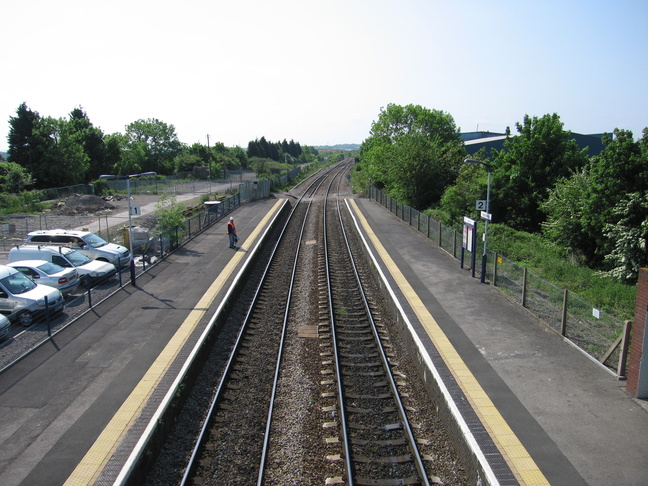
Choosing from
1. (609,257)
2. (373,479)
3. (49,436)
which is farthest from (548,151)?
(49,436)

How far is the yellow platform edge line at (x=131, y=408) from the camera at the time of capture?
7518 millimetres

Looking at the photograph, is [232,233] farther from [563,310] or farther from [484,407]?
[484,407]

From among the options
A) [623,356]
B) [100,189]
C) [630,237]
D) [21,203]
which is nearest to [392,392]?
[623,356]

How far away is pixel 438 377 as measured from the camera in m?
10.3

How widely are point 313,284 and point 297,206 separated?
24513 mm

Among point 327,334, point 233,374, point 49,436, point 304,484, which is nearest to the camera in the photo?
point 304,484

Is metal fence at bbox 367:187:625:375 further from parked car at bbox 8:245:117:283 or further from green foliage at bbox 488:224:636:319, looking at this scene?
parked car at bbox 8:245:117:283

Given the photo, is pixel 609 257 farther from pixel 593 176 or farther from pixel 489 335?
pixel 489 335

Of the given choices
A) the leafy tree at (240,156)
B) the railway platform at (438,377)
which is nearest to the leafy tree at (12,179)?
the railway platform at (438,377)

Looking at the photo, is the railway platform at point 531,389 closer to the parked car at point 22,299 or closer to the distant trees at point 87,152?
the parked car at point 22,299

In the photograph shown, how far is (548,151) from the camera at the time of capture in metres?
29.4

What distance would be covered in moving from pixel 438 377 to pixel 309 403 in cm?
285

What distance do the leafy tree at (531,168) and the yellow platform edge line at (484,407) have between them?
17.1 m

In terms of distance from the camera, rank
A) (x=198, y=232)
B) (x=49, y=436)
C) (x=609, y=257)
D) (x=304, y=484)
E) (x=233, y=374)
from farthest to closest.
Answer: (x=198, y=232), (x=609, y=257), (x=233, y=374), (x=49, y=436), (x=304, y=484)
